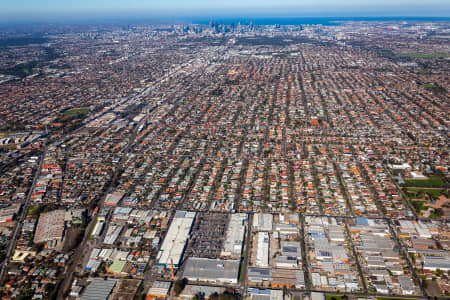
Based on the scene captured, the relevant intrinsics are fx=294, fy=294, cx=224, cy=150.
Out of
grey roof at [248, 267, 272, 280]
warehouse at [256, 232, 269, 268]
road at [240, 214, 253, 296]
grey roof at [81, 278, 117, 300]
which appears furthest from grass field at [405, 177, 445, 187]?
grey roof at [81, 278, 117, 300]

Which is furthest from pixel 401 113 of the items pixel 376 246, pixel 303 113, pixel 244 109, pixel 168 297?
pixel 168 297

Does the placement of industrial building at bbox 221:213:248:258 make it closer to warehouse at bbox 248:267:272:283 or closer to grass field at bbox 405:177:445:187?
warehouse at bbox 248:267:272:283

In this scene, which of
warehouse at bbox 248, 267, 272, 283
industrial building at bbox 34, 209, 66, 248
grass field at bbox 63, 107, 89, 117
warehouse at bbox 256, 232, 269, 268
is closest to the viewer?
warehouse at bbox 248, 267, 272, 283

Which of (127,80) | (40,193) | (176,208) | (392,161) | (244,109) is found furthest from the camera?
(127,80)

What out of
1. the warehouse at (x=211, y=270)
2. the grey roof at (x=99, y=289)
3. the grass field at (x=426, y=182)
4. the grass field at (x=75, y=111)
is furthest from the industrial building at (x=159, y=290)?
the grass field at (x=75, y=111)

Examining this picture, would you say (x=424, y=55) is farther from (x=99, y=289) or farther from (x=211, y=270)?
(x=99, y=289)

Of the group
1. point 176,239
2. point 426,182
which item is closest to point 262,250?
point 176,239

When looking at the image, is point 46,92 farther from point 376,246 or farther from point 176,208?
point 376,246
